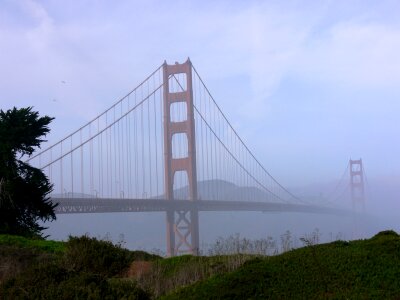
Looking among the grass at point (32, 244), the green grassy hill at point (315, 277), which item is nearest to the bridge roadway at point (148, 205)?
the grass at point (32, 244)

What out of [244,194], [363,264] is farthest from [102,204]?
[363,264]

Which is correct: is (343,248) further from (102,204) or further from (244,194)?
(244,194)

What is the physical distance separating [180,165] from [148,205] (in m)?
6.58

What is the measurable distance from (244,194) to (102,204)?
65.8 feet

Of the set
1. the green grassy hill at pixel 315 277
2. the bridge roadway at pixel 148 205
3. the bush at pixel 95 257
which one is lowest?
the green grassy hill at pixel 315 277

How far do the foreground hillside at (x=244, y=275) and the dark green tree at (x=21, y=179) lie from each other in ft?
31.8

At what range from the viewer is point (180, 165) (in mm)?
43938

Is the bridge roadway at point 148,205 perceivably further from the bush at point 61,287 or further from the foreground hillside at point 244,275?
the bush at point 61,287

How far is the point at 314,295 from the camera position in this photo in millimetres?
8180

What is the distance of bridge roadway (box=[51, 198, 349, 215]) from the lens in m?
33.1

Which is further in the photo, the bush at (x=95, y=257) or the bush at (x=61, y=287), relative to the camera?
the bush at (x=95, y=257)

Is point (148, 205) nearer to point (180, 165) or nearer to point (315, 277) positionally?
point (180, 165)

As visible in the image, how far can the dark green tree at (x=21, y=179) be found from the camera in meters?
21.2

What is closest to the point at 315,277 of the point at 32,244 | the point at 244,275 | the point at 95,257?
the point at 244,275
